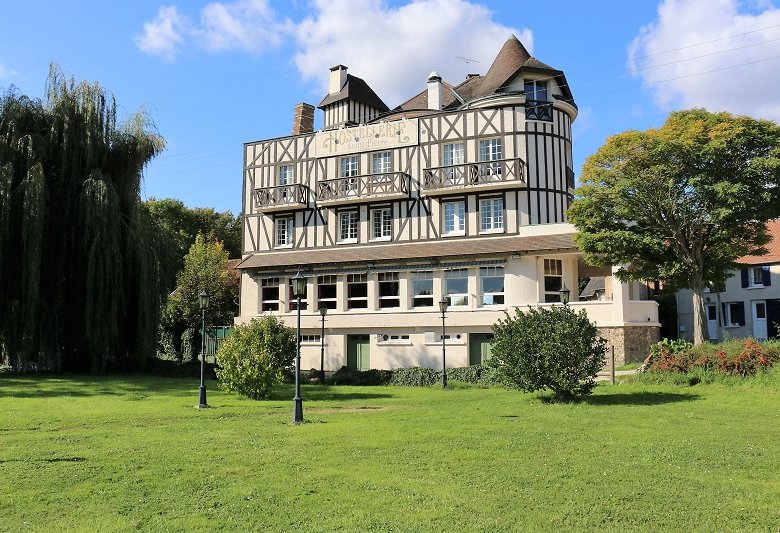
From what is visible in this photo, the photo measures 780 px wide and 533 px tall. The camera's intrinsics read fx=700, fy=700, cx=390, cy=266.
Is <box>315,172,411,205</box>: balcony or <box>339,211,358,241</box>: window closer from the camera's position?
<box>315,172,411,205</box>: balcony

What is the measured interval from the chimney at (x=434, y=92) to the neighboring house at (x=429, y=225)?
0.11 m

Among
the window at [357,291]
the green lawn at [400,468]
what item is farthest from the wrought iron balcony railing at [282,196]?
the green lawn at [400,468]

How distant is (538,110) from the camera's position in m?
29.9

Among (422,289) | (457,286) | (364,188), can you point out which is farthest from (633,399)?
(364,188)

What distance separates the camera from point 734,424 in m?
12.5

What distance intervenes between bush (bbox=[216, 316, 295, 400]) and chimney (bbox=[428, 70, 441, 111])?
710 inches

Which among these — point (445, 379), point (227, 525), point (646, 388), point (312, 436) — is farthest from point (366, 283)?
point (227, 525)

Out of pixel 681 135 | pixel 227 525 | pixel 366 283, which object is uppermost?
pixel 681 135

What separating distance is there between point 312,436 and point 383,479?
3.64 m

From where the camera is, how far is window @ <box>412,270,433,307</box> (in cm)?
3038

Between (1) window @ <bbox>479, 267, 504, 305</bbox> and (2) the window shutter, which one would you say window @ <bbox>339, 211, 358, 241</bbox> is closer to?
(1) window @ <bbox>479, 267, 504, 305</bbox>

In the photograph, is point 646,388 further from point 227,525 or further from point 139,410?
point 227,525

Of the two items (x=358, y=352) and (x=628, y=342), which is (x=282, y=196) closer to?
(x=358, y=352)

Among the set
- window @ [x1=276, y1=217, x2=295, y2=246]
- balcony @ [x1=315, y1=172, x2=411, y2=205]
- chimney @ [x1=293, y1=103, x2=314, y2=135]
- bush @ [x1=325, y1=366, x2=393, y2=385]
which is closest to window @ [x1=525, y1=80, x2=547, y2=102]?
balcony @ [x1=315, y1=172, x2=411, y2=205]
